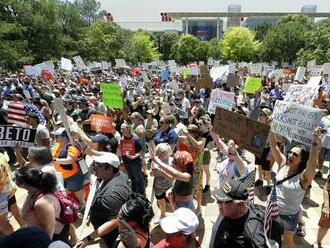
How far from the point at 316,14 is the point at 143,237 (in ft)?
486

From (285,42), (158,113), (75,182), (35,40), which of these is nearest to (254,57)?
(285,42)

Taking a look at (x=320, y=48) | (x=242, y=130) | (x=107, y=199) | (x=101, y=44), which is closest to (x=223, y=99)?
(x=242, y=130)

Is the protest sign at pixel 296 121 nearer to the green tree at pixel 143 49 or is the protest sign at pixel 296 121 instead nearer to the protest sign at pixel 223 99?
the protest sign at pixel 223 99

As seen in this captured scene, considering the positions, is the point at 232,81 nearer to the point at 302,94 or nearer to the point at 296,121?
the point at 302,94

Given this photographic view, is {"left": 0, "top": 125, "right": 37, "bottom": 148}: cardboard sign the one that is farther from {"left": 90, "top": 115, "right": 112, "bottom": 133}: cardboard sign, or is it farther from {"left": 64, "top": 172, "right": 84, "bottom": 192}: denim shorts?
{"left": 90, "top": 115, "right": 112, "bottom": 133}: cardboard sign

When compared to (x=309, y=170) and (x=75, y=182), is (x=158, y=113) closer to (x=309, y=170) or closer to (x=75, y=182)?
(x=75, y=182)

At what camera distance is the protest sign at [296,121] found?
4953mm

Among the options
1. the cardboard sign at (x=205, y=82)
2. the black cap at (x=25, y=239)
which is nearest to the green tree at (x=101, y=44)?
the cardboard sign at (x=205, y=82)

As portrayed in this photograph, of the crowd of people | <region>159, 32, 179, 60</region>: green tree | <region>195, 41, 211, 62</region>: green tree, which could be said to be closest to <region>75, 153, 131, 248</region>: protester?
the crowd of people

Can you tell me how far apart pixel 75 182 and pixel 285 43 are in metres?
56.0

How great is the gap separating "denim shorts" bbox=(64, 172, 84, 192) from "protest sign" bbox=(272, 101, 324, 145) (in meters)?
3.02

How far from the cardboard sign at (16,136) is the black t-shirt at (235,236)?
3196mm

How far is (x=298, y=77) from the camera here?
18.2 meters

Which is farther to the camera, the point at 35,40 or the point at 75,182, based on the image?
the point at 35,40
